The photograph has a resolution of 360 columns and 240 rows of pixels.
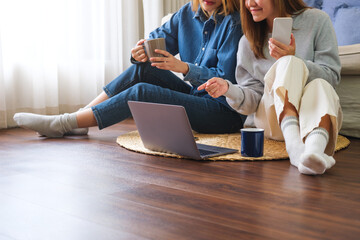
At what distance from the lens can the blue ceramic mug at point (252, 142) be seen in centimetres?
163

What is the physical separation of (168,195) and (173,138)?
44 centimetres

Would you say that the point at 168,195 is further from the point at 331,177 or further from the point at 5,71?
the point at 5,71

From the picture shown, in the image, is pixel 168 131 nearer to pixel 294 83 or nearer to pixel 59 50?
pixel 294 83

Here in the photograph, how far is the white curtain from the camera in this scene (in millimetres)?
2666

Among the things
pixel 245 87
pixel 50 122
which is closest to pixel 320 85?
pixel 245 87

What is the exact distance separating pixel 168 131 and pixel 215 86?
0.79 feet

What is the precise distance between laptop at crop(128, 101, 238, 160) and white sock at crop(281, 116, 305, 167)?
284 mm

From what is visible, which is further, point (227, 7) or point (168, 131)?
point (227, 7)

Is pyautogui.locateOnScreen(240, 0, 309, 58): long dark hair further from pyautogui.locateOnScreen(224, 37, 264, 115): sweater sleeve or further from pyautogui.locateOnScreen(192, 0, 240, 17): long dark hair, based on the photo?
pyautogui.locateOnScreen(192, 0, 240, 17): long dark hair

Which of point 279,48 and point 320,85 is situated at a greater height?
point 279,48

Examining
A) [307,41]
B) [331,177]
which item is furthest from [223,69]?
[331,177]

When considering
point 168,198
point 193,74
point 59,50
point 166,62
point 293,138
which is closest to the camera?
point 168,198

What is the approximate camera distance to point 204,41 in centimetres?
216

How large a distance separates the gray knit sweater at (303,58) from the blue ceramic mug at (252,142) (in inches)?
8.0
